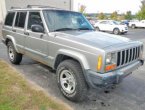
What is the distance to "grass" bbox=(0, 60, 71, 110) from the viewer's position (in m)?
Answer: 3.68

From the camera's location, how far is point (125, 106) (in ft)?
12.6

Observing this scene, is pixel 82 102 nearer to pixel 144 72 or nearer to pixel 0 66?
pixel 144 72

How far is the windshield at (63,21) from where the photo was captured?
4588 mm

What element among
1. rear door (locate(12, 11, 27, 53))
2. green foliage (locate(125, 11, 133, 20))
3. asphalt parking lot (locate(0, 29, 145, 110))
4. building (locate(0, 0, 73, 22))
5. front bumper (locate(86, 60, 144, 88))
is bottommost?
asphalt parking lot (locate(0, 29, 145, 110))

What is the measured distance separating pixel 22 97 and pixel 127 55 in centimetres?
239

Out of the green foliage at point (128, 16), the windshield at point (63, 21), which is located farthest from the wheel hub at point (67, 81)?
the green foliage at point (128, 16)

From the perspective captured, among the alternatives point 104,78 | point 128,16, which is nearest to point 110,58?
point 104,78

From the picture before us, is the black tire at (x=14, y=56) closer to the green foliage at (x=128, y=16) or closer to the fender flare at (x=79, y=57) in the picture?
the fender flare at (x=79, y=57)

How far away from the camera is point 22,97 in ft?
13.3

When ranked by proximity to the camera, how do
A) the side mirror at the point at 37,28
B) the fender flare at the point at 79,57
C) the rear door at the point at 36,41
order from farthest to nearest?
the rear door at the point at 36,41 < the side mirror at the point at 37,28 < the fender flare at the point at 79,57

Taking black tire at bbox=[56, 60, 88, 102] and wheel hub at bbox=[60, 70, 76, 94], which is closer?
black tire at bbox=[56, 60, 88, 102]

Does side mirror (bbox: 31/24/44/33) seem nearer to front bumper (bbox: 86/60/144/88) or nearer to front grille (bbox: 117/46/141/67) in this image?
front bumper (bbox: 86/60/144/88)

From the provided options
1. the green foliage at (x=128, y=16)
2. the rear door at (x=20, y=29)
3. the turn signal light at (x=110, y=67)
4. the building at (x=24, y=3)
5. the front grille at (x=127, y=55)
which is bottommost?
the turn signal light at (x=110, y=67)

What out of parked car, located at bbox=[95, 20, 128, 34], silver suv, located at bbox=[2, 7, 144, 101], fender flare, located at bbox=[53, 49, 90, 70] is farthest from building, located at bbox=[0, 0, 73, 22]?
fender flare, located at bbox=[53, 49, 90, 70]
